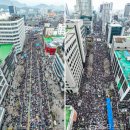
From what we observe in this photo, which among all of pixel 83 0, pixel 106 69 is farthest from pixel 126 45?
pixel 83 0

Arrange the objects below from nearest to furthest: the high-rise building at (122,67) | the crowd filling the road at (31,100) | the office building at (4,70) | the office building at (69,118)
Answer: the office building at (69,118), the crowd filling the road at (31,100), the high-rise building at (122,67), the office building at (4,70)

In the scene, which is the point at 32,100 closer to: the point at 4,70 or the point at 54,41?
Result: the point at 4,70

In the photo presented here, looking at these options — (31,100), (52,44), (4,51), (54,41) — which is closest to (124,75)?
(31,100)

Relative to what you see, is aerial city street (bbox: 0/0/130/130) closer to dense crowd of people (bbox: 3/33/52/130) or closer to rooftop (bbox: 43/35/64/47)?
dense crowd of people (bbox: 3/33/52/130)

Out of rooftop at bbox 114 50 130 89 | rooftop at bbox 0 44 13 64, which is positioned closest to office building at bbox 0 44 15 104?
rooftop at bbox 0 44 13 64

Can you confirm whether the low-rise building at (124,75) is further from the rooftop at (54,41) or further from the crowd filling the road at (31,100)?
the rooftop at (54,41)

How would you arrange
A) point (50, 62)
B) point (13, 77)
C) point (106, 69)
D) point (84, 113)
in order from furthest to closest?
point (50, 62)
point (106, 69)
point (13, 77)
point (84, 113)

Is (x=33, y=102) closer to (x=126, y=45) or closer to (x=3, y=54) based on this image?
(x=3, y=54)

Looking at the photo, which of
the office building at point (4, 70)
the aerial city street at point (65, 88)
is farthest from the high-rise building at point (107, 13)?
the office building at point (4, 70)

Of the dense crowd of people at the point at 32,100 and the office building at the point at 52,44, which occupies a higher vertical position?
the office building at the point at 52,44
